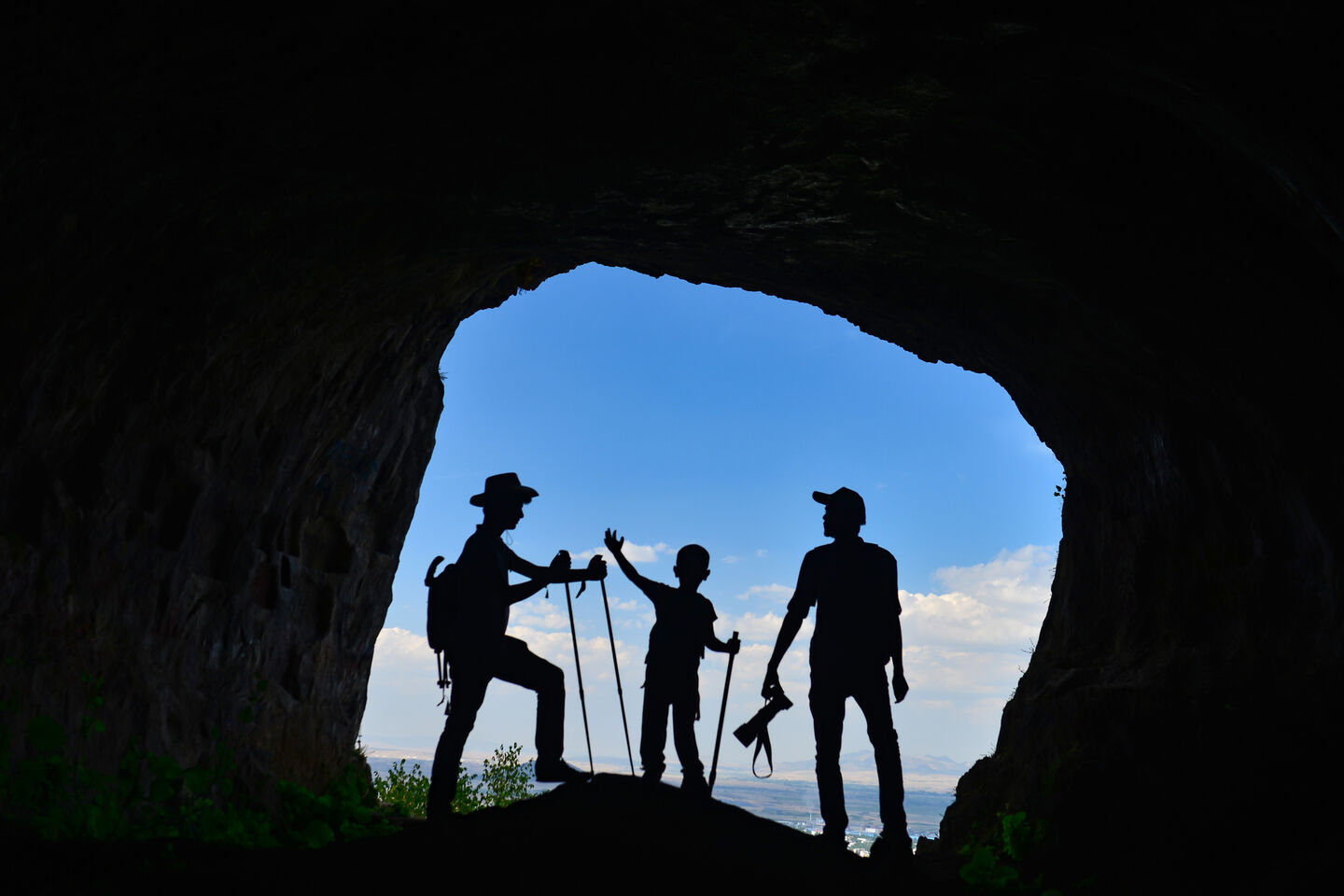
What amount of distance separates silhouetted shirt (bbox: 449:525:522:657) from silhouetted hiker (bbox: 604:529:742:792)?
120 cm

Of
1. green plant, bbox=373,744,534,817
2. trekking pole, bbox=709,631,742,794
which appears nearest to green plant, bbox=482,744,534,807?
green plant, bbox=373,744,534,817

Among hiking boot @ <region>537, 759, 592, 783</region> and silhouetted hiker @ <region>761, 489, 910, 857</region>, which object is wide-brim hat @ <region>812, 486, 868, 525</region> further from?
hiking boot @ <region>537, 759, 592, 783</region>

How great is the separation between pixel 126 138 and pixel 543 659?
5.12 meters

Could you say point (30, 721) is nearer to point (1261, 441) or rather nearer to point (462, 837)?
point (462, 837)

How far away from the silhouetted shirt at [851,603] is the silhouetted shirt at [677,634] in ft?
3.70

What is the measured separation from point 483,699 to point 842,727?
3.08 meters

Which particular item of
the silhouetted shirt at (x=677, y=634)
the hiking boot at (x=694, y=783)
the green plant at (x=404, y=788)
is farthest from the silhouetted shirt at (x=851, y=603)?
the green plant at (x=404, y=788)

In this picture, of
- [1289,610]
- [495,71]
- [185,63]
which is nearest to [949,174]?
[495,71]

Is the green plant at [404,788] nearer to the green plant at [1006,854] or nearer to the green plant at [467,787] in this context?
the green plant at [467,787]

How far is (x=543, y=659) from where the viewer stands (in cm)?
845

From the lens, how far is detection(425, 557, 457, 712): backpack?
8.36 m

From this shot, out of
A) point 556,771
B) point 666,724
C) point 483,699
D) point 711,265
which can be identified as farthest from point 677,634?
point 711,265

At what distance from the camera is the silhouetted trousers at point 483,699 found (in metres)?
8.09

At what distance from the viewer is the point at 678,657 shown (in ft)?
29.4
